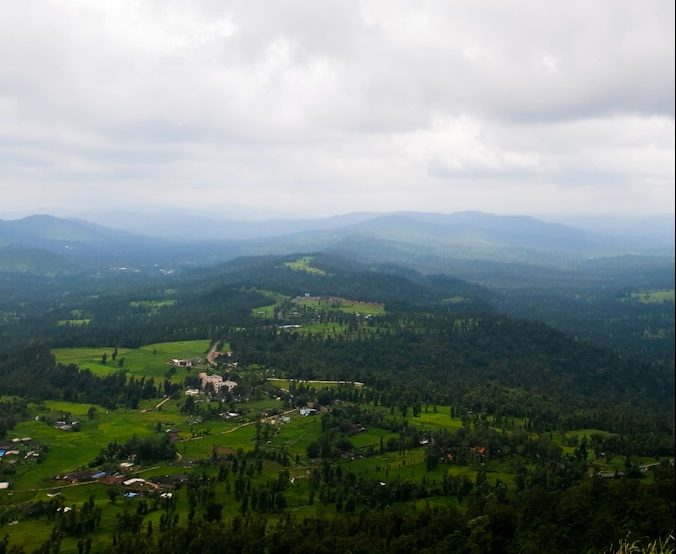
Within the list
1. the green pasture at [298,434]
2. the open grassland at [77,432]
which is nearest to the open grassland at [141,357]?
the open grassland at [77,432]

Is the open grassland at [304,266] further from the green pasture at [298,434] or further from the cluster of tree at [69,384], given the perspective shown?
the green pasture at [298,434]

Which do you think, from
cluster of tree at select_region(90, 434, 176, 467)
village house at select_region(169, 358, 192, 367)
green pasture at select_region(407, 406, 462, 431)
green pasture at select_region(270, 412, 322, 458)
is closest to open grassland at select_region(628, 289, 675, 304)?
green pasture at select_region(407, 406, 462, 431)

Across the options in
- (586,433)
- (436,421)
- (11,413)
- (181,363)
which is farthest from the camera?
(181,363)

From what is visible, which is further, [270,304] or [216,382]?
[270,304]

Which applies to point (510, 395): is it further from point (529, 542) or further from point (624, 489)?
point (529, 542)

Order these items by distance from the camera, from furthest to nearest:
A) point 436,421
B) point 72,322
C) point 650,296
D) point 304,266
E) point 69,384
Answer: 1. point 304,266
2. point 650,296
3. point 72,322
4. point 69,384
5. point 436,421

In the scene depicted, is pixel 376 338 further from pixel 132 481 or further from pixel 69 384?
pixel 132 481

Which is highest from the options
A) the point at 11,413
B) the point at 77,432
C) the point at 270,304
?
the point at 270,304

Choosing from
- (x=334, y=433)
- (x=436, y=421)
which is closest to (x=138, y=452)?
(x=334, y=433)

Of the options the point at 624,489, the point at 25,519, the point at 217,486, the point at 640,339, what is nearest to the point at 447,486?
the point at 624,489
